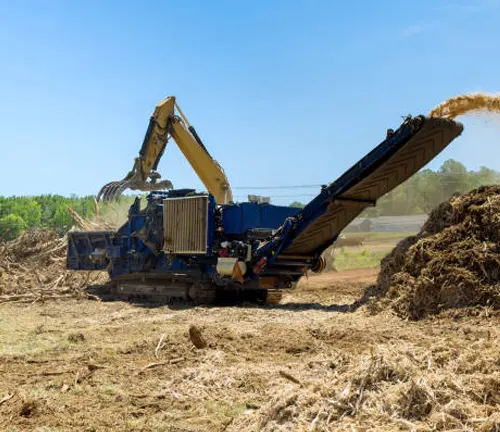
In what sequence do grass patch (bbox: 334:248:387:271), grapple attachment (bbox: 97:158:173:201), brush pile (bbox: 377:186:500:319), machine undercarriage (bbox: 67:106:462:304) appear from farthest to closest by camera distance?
grass patch (bbox: 334:248:387:271), grapple attachment (bbox: 97:158:173:201), machine undercarriage (bbox: 67:106:462:304), brush pile (bbox: 377:186:500:319)

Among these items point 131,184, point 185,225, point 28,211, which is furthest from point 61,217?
point 185,225

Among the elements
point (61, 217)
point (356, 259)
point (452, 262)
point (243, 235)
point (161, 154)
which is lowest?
point (356, 259)

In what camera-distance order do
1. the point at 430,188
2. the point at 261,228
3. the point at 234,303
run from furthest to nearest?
1. the point at 430,188
2. the point at 234,303
3. the point at 261,228

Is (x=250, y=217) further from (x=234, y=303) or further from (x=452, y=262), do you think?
(x=452, y=262)

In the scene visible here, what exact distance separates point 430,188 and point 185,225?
3407cm

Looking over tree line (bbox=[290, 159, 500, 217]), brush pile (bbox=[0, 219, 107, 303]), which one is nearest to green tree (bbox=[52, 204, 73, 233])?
tree line (bbox=[290, 159, 500, 217])

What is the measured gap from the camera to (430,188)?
45.9 metres

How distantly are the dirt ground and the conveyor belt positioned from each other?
2018 millimetres

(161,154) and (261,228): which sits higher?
(161,154)

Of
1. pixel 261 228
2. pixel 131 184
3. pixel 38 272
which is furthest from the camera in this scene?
pixel 38 272

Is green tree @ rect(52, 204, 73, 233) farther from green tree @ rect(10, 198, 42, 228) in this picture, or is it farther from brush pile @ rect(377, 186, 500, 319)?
brush pile @ rect(377, 186, 500, 319)

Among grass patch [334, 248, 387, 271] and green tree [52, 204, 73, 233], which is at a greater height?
green tree [52, 204, 73, 233]

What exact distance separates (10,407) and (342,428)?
330cm

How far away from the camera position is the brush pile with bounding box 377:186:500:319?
975cm
